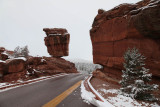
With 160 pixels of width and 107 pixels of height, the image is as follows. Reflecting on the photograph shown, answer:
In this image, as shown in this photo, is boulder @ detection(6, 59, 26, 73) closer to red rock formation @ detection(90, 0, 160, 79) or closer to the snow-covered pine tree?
red rock formation @ detection(90, 0, 160, 79)

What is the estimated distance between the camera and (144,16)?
705 centimetres

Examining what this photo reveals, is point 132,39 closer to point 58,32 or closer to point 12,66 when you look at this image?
point 12,66

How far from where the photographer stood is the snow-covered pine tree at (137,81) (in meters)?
5.94

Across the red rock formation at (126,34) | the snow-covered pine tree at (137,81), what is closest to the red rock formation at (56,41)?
the red rock formation at (126,34)

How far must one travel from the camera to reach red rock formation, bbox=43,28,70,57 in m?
32.6

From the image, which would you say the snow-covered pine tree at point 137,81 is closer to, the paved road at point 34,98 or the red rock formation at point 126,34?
the red rock formation at point 126,34

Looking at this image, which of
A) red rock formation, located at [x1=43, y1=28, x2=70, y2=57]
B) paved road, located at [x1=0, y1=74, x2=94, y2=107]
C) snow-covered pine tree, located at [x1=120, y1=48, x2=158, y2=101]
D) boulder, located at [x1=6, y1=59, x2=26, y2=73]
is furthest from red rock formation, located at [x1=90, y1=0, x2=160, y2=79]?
red rock formation, located at [x1=43, y1=28, x2=70, y2=57]

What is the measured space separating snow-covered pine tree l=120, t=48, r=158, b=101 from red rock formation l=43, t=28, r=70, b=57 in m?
28.4

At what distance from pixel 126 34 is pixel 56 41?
2727 cm

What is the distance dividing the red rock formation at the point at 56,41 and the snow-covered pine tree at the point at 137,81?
93.2 ft

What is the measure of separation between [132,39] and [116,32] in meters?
2.22

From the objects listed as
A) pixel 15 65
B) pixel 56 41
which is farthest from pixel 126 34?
pixel 56 41

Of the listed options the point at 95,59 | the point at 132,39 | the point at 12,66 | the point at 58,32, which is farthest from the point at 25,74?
the point at 58,32

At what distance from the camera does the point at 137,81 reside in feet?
19.7
